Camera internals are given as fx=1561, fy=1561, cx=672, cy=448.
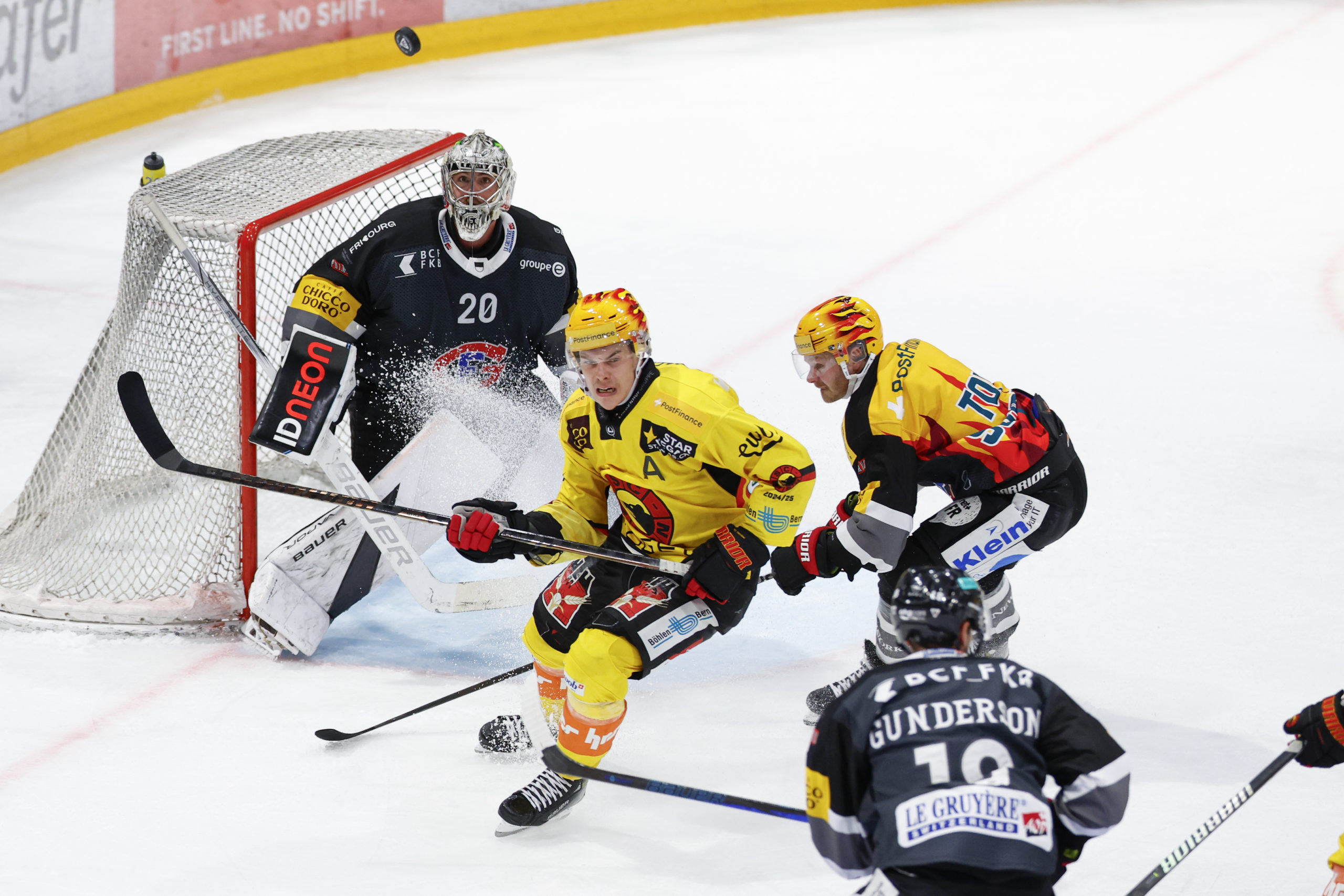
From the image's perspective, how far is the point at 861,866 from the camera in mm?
2203

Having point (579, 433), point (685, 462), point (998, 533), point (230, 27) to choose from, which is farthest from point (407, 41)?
point (230, 27)

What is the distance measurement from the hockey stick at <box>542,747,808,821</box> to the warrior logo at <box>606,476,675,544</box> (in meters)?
0.54

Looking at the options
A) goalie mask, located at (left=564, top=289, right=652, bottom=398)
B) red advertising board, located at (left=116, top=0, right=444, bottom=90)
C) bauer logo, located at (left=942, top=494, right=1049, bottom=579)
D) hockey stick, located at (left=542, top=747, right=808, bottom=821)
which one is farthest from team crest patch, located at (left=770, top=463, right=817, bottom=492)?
red advertising board, located at (left=116, top=0, right=444, bottom=90)

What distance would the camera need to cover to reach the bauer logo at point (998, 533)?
334 cm

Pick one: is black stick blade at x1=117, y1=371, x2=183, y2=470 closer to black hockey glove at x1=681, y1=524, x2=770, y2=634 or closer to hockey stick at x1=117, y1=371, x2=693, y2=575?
hockey stick at x1=117, y1=371, x2=693, y2=575

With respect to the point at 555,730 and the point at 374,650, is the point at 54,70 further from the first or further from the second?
the point at 555,730

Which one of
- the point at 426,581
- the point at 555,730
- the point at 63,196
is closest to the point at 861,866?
the point at 555,730

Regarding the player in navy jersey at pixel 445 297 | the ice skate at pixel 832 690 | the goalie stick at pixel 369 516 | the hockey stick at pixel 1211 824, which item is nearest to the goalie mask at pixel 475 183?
the player in navy jersey at pixel 445 297

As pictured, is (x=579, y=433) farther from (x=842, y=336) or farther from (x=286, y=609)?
(x=286, y=609)

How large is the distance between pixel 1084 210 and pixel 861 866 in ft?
18.8

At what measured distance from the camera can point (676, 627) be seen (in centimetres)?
311

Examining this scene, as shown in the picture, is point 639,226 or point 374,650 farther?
point 639,226

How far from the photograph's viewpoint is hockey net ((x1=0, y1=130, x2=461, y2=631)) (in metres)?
3.96

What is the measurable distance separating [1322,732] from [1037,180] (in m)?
5.66
